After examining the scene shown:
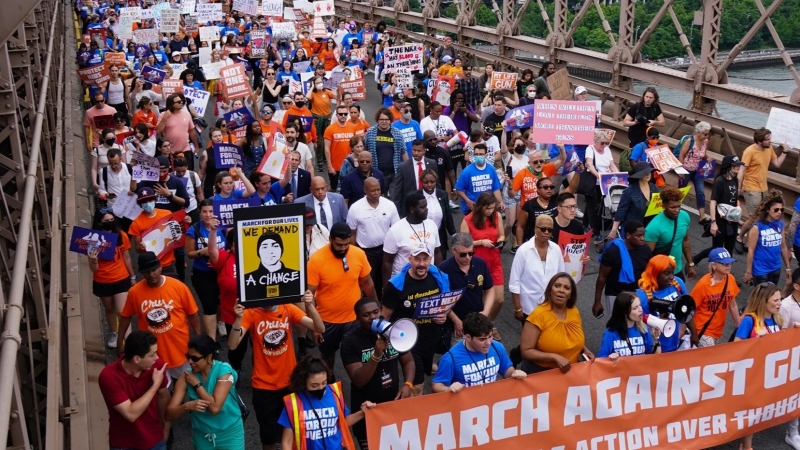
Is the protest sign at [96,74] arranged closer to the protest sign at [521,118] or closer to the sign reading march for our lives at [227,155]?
the sign reading march for our lives at [227,155]

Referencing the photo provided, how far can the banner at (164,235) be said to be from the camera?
31.0 feet

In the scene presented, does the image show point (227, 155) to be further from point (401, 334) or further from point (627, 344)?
point (627, 344)

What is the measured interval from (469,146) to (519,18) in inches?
489

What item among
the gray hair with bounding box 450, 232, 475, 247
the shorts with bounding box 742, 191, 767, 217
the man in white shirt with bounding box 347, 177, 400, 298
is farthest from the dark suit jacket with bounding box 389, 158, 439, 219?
the shorts with bounding box 742, 191, 767, 217

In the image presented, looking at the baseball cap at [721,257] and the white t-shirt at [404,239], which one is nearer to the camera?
the baseball cap at [721,257]

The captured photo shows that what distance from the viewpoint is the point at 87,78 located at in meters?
16.9

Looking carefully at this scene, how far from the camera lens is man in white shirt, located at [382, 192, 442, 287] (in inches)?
354

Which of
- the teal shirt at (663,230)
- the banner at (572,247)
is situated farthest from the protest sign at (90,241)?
the teal shirt at (663,230)

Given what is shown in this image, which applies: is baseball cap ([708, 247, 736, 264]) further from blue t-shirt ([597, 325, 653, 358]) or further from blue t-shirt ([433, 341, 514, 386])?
blue t-shirt ([433, 341, 514, 386])

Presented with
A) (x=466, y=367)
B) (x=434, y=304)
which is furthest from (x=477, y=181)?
(x=466, y=367)

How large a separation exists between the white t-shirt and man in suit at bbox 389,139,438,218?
225 centimetres

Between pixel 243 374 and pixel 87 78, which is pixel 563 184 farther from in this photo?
pixel 87 78

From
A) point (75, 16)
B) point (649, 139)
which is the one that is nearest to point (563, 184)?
point (649, 139)

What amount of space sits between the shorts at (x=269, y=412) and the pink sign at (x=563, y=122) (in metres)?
6.50
